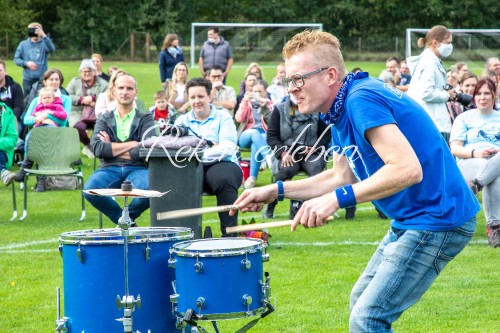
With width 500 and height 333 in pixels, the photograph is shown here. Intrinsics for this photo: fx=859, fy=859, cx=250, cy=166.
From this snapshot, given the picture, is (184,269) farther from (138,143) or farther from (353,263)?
(138,143)

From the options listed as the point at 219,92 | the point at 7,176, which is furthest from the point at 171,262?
the point at 219,92

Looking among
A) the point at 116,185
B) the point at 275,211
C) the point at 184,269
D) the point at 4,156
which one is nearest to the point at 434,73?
the point at 275,211

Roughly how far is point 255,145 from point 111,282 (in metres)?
8.19

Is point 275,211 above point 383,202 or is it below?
below

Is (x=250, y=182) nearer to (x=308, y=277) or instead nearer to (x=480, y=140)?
(x=480, y=140)

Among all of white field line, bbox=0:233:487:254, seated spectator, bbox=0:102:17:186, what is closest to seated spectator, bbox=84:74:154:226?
white field line, bbox=0:233:487:254

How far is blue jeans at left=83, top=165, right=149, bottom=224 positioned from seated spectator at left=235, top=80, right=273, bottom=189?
13.9 ft

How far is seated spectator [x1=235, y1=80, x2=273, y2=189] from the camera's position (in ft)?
43.0

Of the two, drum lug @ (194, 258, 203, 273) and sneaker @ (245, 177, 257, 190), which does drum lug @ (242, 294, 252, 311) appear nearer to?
drum lug @ (194, 258, 203, 273)

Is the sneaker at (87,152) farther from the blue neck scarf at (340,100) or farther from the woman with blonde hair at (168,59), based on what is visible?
the blue neck scarf at (340,100)

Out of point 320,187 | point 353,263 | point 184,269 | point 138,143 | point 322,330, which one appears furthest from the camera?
point 138,143

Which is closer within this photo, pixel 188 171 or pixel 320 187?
pixel 320 187

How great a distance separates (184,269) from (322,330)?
56.4 inches

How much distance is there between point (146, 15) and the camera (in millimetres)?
52906
